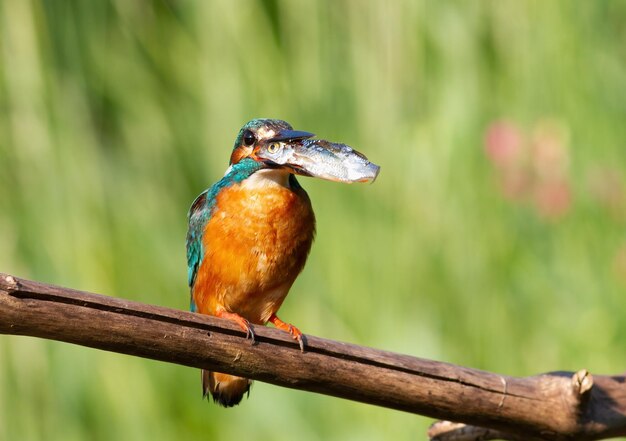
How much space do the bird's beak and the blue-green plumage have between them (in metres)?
0.26

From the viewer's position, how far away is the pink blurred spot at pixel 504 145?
382 cm

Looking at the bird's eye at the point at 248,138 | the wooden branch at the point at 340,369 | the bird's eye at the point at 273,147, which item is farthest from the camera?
the bird's eye at the point at 248,138

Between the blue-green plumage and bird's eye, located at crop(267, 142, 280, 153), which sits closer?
bird's eye, located at crop(267, 142, 280, 153)

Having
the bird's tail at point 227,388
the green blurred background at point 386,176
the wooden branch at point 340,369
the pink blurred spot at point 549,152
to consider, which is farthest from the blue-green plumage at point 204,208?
the pink blurred spot at point 549,152

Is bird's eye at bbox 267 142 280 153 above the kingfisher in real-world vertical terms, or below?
above

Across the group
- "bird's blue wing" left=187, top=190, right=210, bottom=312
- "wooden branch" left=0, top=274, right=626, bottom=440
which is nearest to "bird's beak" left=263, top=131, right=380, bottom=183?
"wooden branch" left=0, top=274, right=626, bottom=440

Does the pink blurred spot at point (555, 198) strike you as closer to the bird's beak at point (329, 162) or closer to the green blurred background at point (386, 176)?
the green blurred background at point (386, 176)

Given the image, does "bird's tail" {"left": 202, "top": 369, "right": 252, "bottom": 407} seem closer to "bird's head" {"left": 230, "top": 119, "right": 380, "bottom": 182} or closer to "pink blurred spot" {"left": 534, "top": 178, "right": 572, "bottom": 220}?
"bird's head" {"left": 230, "top": 119, "right": 380, "bottom": 182}

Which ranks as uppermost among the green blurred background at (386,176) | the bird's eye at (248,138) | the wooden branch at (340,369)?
the green blurred background at (386,176)

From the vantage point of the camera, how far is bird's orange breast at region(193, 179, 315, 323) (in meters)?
2.45

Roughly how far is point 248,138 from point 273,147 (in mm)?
133

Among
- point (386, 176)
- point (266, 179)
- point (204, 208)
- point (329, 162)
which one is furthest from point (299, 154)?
point (386, 176)

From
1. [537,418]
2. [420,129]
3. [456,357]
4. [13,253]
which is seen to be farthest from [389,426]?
[537,418]

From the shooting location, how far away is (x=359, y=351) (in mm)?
1912
